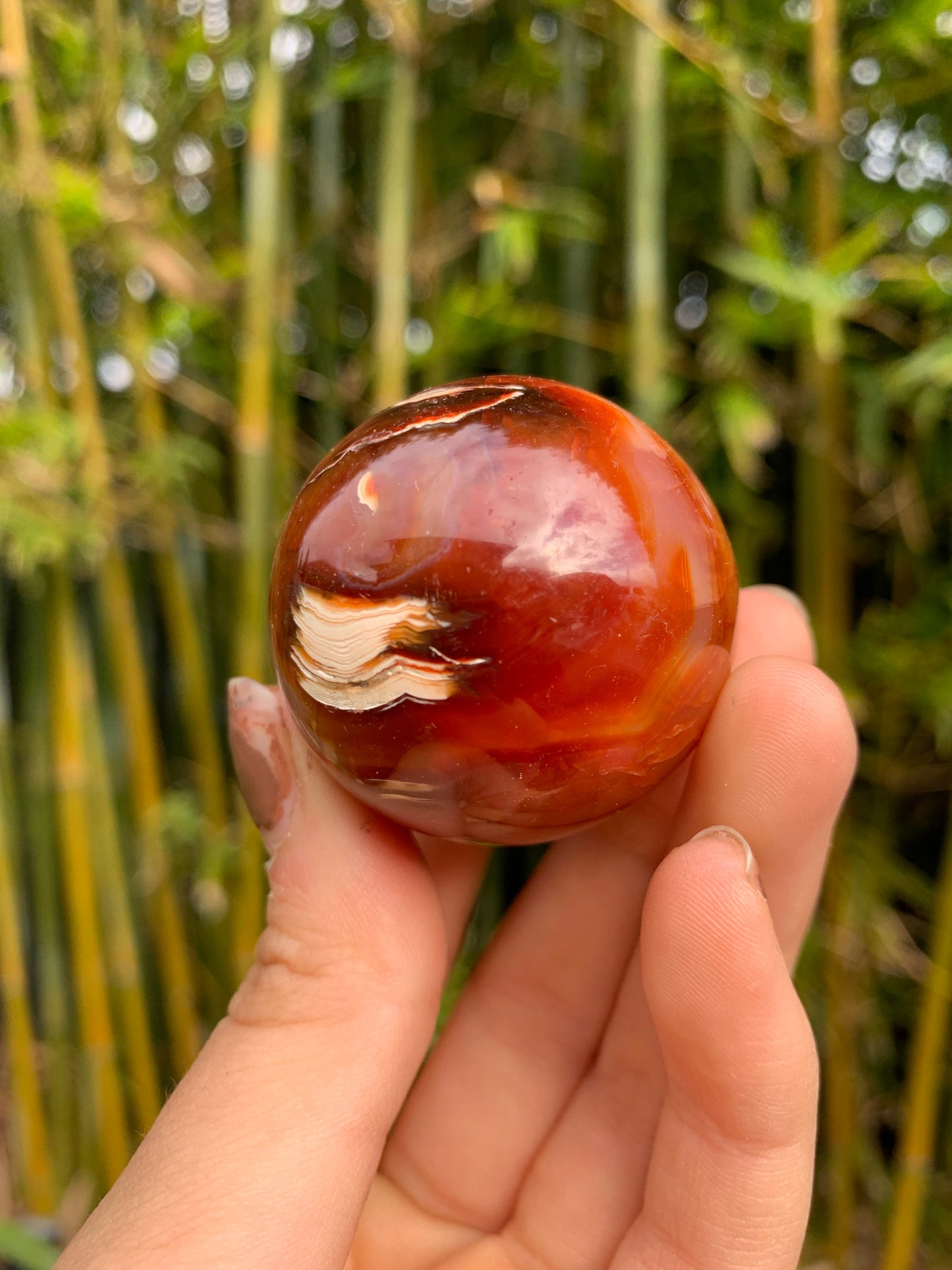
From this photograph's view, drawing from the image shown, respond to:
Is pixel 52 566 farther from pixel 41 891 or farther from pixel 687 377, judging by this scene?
pixel 687 377

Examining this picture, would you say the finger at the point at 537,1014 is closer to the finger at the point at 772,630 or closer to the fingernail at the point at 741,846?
the finger at the point at 772,630

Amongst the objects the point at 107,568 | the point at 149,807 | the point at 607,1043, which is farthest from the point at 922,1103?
the point at 107,568

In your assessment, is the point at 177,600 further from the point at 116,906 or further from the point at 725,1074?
the point at 725,1074

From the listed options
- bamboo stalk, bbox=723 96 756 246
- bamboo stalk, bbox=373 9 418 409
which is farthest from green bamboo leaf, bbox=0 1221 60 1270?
bamboo stalk, bbox=723 96 756 246

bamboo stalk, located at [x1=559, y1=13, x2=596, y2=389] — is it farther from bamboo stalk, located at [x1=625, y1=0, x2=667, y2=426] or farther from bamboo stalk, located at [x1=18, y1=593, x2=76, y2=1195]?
bamboo stalk, located at [x1=18, y1=593, x2=76, y2=1195]

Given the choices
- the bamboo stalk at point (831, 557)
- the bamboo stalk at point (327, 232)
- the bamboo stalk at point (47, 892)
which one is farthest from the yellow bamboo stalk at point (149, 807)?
the bamboo stalk at point (831, 557)

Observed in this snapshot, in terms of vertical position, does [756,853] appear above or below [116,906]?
above

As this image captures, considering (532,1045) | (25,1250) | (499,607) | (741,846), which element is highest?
(499,607)

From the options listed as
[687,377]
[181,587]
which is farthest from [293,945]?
[687,377]
